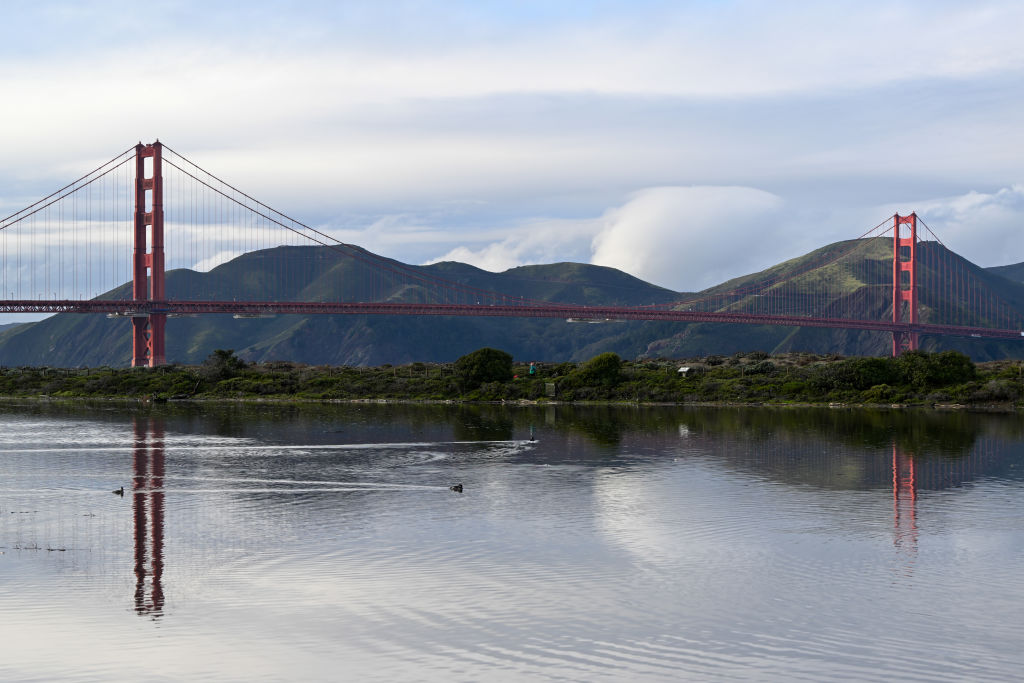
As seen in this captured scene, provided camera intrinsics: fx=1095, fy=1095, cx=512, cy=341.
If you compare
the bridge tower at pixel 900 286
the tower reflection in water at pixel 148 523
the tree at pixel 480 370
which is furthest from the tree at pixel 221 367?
the bridge tower at pixel 900 286

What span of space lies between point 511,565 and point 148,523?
8.56 metres

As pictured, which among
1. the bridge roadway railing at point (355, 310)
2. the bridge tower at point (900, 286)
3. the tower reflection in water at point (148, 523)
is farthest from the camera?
the bridge tower at point (900, 286)

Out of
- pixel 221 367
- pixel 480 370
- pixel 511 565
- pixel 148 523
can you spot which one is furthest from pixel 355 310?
pixel 511 565

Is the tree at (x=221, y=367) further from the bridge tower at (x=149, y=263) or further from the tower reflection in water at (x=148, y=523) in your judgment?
the tower reflection in water at (x=148, y=523)

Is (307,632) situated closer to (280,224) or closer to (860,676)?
(860,676)

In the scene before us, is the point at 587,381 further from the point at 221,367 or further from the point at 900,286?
the point at 900,286

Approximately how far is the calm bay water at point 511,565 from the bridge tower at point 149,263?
59.7 m

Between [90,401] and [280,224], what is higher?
[280,224]

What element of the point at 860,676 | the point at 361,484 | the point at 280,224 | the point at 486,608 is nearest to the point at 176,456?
the point at 361,484

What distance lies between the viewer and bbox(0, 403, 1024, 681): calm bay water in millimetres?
13492

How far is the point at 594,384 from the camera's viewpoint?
251 ft

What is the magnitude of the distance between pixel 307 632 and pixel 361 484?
560 inches

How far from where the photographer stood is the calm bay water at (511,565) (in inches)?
531

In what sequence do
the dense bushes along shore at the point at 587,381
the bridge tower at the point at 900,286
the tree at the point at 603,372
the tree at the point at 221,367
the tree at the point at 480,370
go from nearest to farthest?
the dense bushes along shore at the point at 587,381 → the tree at the point at 603,372 → the tree at the point at 480,370 → the tree at the point at 221,367 → the bridge tower at the point at 900,286
